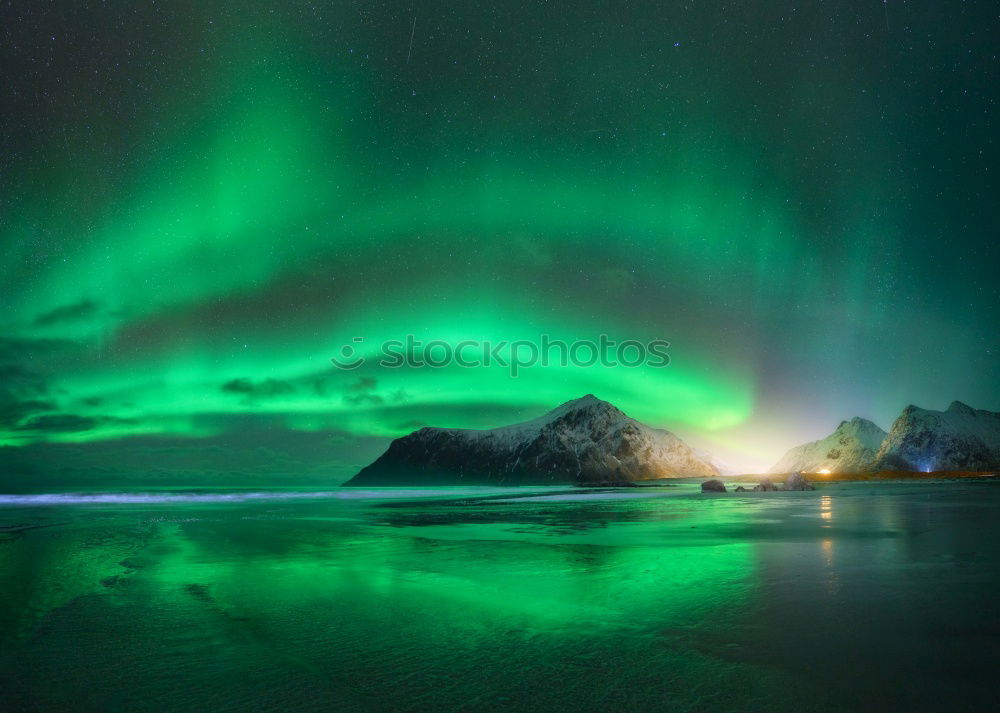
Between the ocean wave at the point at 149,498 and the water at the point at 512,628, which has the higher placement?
the water at the point at 512,628

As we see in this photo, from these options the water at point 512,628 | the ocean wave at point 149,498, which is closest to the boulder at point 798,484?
the ocean wave at point 149,498

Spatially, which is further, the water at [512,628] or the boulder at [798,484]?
the boulder at [798,484]

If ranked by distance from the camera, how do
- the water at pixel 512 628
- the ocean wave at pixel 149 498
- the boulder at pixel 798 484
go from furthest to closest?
the boulder at pixel 798 484 < the ocean wave at pixel 149 498 < the water at pixel 512 628

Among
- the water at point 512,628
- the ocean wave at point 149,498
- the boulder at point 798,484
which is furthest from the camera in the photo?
the boulder at point 798,484

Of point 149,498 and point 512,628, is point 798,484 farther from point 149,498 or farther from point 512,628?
point 149,498

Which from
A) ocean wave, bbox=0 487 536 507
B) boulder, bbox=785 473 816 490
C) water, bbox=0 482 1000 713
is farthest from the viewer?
boulder, bbox=785 473 816 490

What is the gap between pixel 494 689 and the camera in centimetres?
700

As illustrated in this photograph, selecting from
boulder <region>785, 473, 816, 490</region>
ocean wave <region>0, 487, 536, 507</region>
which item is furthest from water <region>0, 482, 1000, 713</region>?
boulder <region>785, 473, 816, 490</region>

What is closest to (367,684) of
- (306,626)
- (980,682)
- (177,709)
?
(177,709)

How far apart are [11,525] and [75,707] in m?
36.0

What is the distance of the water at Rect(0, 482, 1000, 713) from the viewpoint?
6875 millimetres

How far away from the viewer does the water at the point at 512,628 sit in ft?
22.6

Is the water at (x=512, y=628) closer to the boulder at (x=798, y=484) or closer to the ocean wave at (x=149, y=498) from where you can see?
the ocean wave at (x=149, y=498)

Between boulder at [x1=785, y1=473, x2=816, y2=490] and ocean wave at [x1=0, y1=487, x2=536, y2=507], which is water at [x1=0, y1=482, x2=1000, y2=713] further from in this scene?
boulder at [x1=785, y1=473, x2=816, y2=490]
